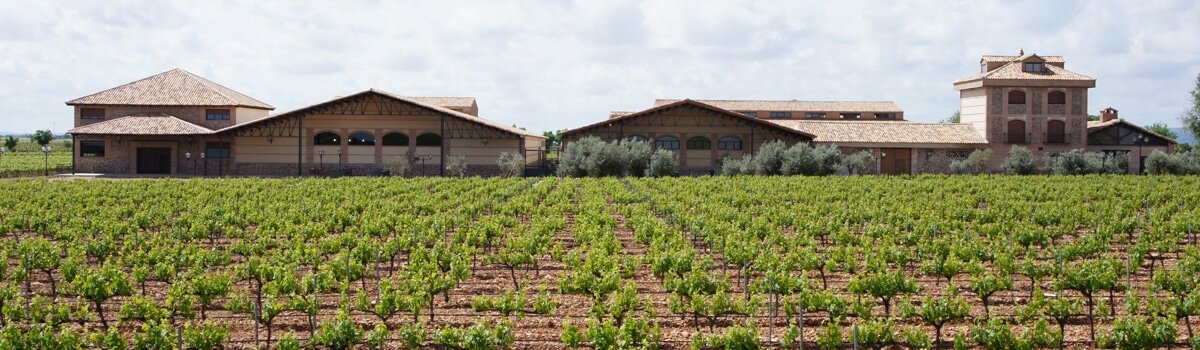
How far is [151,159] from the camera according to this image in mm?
55969

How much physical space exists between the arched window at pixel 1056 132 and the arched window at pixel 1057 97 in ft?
3.73

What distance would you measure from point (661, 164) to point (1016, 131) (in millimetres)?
22856

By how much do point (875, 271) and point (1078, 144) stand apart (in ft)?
153

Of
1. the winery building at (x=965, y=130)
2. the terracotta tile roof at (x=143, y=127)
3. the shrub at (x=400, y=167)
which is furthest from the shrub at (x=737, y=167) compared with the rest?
the terracotta tile roof at (x=143, y=127)

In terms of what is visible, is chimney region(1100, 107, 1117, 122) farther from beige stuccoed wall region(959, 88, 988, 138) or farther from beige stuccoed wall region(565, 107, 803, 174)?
beige stuccoed wall region(565, 107, 803, 174)

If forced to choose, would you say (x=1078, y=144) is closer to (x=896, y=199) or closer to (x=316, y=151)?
(x=896, y=199)

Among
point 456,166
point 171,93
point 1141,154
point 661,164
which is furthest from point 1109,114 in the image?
point 171,93

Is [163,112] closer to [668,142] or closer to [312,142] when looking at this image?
[312,142]

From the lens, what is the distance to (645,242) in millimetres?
21734

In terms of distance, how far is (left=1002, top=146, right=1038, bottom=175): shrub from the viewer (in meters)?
52.6

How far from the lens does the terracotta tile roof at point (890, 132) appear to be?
5600 centimetres

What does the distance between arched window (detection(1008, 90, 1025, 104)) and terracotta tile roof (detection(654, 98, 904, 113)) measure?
19125 mm

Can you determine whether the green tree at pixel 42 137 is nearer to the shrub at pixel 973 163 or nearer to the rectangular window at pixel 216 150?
the rectangular window at pixel 216 150

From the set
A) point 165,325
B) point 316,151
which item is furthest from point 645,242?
point 316,151
